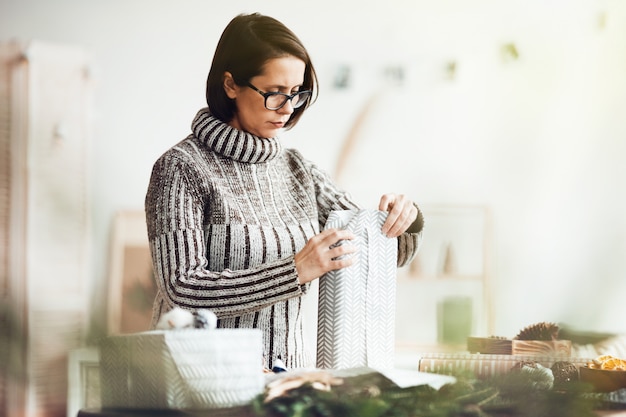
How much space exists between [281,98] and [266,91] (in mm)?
20

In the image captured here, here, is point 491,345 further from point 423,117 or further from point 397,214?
point 423,117

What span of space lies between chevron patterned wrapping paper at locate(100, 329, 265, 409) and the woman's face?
0.44 meters

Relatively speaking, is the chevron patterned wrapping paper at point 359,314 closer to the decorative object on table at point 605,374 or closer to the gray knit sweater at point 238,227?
the gray knit sweater at point 238,227

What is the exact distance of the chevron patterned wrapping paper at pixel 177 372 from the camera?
22.4 inches

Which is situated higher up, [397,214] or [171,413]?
[397,214]

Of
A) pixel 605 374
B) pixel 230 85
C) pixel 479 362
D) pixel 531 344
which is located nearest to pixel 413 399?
pixel 479 362

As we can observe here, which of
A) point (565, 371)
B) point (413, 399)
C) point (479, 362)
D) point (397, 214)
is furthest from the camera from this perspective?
point (397, 214)

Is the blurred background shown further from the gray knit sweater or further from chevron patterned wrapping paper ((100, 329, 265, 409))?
chevron patterned wrapping paper ((100, 329, 265, 409))

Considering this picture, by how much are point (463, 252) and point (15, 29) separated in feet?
4.51

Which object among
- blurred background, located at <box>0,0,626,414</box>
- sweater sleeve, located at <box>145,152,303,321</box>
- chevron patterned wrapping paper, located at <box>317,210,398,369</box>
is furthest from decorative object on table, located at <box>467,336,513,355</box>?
blurred background, located at <box>0,0,626,414</box>

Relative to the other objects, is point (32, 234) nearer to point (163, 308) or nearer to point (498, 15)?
point (163, 308)

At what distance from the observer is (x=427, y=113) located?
6.87 feet

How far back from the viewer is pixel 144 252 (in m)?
2.27

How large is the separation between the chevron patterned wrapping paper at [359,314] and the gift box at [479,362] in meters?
0.09
